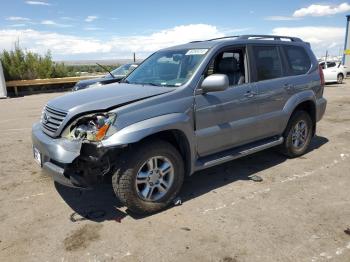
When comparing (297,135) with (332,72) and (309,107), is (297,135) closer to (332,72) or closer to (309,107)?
(309,107)

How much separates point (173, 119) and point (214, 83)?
0.68 metres

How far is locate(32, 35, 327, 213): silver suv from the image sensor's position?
3.70 m

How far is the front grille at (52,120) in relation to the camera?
3962 mm

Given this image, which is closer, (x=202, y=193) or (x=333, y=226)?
(x=333, y=226)

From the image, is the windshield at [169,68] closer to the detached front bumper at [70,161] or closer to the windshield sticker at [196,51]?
the windshield sticker at [196,51]

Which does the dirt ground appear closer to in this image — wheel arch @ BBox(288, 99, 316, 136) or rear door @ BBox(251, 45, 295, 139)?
rear door @ BBox(251, 45, 295, 139)

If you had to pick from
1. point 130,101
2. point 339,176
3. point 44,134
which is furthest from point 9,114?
point 339,176

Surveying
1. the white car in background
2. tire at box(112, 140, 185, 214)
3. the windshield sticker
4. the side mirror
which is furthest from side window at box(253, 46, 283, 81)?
the white car in background

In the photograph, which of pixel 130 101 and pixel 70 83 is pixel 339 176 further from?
pixel 70 83

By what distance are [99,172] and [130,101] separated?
844 mm

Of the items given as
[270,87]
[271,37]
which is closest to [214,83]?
[270,87]

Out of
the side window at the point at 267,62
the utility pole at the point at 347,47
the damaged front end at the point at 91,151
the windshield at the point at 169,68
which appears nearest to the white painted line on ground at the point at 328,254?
the damaged front end at the point at 91,151

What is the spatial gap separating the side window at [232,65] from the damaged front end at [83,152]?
1.86 m

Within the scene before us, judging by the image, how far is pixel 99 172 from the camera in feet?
12.2
